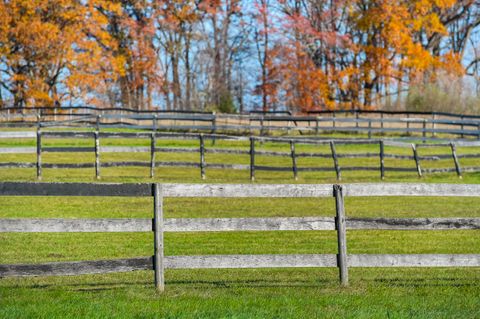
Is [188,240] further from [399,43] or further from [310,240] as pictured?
[399,43]

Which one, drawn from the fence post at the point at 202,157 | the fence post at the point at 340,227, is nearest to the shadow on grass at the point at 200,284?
the fence post at the point at 340,227

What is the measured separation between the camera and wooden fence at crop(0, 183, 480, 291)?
10.8 metres

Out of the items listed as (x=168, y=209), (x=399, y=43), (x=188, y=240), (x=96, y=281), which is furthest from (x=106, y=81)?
(x=96, y=281)

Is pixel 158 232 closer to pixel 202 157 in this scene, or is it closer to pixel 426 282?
pixel 426 282

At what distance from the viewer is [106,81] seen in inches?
2311

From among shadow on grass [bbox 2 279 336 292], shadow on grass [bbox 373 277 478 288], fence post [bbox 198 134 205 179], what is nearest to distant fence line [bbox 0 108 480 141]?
fence post [bbox 198 134 205 179]

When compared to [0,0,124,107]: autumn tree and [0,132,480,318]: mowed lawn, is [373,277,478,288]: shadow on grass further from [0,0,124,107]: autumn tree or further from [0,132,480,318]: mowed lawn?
[0,0,124,107]: autumn tree

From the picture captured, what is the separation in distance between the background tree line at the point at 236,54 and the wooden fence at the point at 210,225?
4203 cm

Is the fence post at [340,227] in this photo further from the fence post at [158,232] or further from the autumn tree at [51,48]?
the autumn tree at [51,48]

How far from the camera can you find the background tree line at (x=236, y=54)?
53188 mm

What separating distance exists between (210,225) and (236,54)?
5285 cm

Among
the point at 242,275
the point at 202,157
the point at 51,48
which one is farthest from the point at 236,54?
the point at 242,275

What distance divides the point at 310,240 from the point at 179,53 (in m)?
43.6

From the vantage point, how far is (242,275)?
12.9 metres
